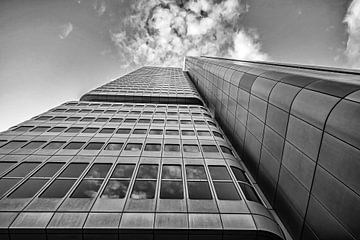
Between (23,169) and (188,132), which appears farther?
(188,132)

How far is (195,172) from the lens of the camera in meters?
13.0

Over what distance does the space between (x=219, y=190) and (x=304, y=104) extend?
6.67m

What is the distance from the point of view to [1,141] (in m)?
16.4

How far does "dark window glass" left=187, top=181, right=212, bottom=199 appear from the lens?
35.3ft

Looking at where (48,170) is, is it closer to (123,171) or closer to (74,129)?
(123,171)

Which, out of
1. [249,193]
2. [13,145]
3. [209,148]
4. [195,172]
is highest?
[209,148]

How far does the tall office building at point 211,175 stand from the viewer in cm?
777

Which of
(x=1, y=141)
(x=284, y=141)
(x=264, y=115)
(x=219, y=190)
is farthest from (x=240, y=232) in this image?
(x=1, y=141)

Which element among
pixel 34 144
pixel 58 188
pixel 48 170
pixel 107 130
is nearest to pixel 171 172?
pixel 58 188

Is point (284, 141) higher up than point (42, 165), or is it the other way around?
point (284, 141)

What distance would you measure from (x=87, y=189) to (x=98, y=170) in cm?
198

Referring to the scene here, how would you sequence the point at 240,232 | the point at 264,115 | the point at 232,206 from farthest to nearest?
the point at 264,115
the point at 232,206
the point at 240,232

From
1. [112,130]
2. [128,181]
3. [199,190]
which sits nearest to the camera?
[199,190]

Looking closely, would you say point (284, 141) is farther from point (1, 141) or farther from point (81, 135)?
point (1, 141)
